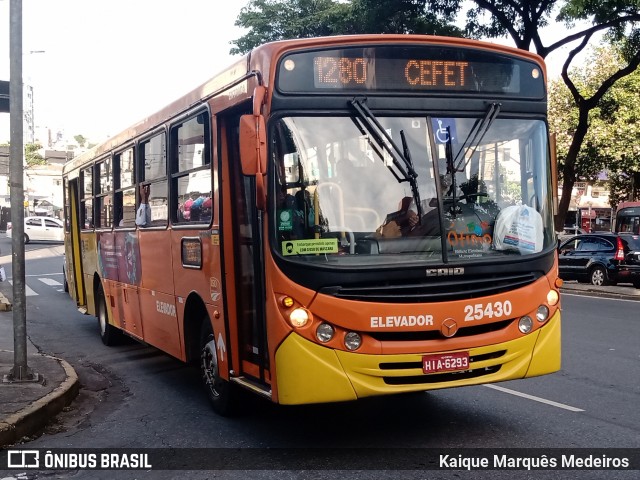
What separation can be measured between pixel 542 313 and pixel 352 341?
5.24 ft

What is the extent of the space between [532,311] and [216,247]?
265cm

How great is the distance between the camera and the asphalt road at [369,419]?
611 cm

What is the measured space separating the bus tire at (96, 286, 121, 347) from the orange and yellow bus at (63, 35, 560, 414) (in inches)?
224

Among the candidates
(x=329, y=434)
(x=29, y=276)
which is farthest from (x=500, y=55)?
(x=29, y=276)

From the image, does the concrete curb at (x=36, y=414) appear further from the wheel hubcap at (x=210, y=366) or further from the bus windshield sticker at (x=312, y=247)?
the bus windshield sticker at (x=312, y=247)

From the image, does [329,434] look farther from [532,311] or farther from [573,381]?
[573,381]

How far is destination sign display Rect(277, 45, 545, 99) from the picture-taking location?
5.90m

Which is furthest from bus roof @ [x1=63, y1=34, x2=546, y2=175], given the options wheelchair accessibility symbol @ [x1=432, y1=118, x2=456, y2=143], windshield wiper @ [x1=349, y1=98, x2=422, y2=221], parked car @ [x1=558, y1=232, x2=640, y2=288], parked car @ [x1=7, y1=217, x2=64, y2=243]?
parked car @ [x1=7, y1=217, x2=64, y2=243]

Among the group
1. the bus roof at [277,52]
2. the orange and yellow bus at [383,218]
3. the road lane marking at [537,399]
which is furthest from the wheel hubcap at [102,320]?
the road lane marking at [537,399]

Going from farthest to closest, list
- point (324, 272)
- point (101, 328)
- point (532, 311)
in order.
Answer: point (101, 328), point (532, 311), point (324, 272)

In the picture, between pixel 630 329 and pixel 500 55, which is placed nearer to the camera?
pixel 500 55

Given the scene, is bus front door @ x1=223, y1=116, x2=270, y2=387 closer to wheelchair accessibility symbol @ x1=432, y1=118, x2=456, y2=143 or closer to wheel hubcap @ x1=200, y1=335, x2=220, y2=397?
wheel hubcap @ x1=200, y1=335, x2=220, y2=397

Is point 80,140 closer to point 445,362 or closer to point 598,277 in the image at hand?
point 598,277

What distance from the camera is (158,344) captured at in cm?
915
